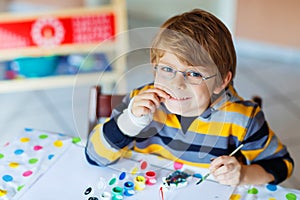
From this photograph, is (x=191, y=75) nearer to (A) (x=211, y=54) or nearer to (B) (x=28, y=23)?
(A) (x=211, y=54)

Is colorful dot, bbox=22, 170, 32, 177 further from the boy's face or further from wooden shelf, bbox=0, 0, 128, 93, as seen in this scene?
wooden shelf, bbox=0, 0, 128, 93

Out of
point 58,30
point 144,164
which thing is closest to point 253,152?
point 144,164

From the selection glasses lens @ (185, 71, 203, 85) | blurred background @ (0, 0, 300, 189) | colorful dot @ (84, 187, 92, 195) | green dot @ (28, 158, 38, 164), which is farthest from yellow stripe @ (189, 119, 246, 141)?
blurred background @ (0, 0, 300, 189)

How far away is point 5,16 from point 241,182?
4.54ft

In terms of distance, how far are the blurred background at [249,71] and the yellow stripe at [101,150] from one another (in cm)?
85

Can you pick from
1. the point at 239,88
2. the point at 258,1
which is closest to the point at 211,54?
the point at 239,88

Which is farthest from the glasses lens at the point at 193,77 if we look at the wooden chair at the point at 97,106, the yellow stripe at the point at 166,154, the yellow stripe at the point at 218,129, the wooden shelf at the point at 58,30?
the wooden shelf at the point at 58,30

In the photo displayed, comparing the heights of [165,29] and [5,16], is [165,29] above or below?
above

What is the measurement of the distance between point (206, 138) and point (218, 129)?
0.11 ft

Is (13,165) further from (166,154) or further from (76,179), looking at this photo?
(166,154)

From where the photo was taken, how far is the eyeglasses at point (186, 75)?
866 mm

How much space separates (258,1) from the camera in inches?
103

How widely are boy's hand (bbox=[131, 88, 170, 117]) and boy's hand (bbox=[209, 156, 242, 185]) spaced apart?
0.51 ft

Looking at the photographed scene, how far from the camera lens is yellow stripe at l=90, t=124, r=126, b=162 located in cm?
98
